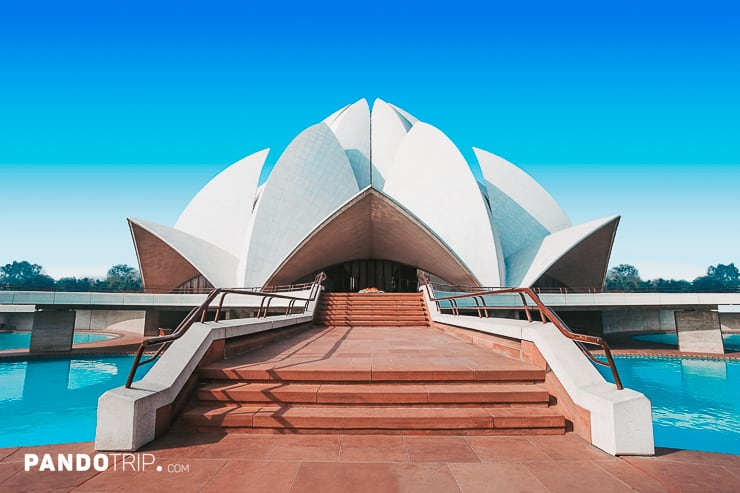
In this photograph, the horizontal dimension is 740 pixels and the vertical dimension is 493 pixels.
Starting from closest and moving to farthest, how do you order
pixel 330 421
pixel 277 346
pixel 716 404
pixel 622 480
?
pixel 622 480 → pixel 330 421 → pixel 277 346 → pixel 716 404

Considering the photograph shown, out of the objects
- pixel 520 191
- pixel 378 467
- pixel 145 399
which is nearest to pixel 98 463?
pixel 145 399

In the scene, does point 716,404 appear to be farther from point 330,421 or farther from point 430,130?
point 430,130

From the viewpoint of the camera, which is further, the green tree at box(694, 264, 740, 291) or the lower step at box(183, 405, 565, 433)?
the green tree at box(694, 264, 740, 291)

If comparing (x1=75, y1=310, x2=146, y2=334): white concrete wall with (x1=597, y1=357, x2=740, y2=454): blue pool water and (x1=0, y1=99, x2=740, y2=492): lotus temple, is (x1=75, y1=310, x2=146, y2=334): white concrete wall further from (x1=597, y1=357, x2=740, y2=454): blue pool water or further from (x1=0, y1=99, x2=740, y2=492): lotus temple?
(x1=597, y1=357, x2=740, y2=454): blue pool water

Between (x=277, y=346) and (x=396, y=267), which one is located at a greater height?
(x=396, y=267)

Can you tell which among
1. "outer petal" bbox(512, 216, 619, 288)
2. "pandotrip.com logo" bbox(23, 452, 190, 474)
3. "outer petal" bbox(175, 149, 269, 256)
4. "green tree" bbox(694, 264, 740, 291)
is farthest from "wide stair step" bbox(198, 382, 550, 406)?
"green tree" bbox(694, 264, 740, 291)

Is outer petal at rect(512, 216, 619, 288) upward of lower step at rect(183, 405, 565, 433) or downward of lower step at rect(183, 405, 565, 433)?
upward

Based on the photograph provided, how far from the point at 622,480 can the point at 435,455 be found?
1269 mm

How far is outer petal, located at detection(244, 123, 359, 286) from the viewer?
23.6 meters

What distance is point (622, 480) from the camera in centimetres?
259

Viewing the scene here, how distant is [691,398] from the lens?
950cm

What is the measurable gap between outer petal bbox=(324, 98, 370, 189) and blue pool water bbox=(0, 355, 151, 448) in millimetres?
20292

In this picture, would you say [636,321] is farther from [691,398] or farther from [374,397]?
[374,397]

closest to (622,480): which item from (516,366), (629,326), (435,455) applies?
(435,455)
